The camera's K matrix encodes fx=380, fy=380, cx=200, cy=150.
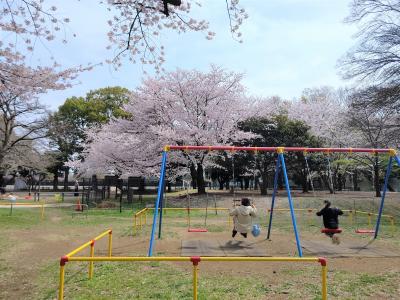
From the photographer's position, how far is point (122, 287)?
250 inches

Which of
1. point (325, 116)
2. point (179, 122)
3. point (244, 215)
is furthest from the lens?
point (325, 116)

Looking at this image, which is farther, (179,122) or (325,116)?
(325,116)

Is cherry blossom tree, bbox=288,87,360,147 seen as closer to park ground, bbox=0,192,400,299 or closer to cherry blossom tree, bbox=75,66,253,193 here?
cherry blossom tree, bbox=75,66,253,193

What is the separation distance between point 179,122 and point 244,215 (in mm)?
15846

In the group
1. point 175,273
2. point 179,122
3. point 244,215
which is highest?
point 179,122

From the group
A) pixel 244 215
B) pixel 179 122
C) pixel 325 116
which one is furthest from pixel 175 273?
pixel 325 116

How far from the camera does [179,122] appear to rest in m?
25.6

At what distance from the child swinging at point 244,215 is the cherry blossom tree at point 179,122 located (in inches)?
558

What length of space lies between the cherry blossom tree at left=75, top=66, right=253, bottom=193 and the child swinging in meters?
14.2

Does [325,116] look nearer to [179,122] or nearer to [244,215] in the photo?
[179,122]

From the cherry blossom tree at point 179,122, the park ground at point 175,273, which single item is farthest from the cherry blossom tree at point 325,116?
the park ground at point 175,273

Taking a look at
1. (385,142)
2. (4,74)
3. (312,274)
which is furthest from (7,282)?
(385,142)

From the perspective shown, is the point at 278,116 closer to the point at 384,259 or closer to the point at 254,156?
the point at 254,156

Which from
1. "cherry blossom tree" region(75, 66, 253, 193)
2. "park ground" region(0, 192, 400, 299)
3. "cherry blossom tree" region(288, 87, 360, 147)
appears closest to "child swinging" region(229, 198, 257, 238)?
"park ground" region(0, 192, 400, 299)
